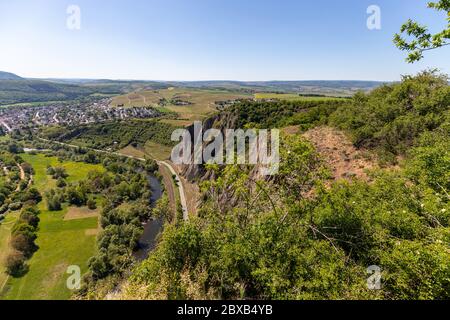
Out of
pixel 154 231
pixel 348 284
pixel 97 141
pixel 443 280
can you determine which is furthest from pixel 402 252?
pixel 97 141

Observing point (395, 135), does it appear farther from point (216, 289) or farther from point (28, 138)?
point (28, 138)

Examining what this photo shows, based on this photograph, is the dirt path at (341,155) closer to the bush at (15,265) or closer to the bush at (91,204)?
Result: the bush at (15,265)

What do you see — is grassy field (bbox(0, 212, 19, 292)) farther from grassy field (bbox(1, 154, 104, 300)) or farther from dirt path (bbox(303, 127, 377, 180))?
dirt path (bbox(303, 127, 377, 180))

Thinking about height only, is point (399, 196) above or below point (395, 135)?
below

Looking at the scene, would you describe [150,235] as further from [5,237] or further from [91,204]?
[5,237]

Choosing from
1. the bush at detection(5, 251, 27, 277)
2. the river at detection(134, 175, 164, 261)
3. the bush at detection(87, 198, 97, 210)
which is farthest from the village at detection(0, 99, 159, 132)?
the bush at detection(5, 251, 27, 277)
